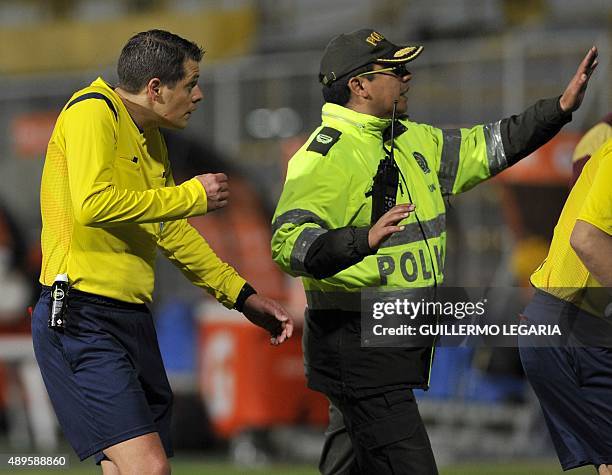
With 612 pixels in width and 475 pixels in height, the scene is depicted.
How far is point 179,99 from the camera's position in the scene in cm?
581

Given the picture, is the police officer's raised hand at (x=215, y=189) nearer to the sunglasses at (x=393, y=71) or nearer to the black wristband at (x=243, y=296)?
the black wristband at (x=243, y=296)

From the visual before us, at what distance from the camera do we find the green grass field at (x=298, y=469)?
989cm

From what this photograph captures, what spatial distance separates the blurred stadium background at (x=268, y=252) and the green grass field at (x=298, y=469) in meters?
0.05

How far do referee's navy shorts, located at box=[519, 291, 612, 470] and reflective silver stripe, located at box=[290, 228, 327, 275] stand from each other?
105 cm

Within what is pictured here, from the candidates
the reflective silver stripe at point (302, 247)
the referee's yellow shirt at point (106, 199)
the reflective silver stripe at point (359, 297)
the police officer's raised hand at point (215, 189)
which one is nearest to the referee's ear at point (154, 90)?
the referee's yellow shirt at point (106, 199)

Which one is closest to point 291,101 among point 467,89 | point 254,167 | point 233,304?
point 254,167

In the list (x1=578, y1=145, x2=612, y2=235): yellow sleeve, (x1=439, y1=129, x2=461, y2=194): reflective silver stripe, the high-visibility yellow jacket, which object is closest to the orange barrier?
(x1=439, y1=129, x2=461, y2=194): reflective silver stripe

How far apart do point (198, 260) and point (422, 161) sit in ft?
3.45

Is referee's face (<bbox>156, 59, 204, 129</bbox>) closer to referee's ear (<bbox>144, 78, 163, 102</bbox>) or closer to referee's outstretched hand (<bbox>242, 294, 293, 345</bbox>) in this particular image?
referee's ear (<bbox>144, 78, 163, 102</bbox>)

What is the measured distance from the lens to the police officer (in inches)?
228

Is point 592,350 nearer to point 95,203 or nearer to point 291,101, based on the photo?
point 95,203

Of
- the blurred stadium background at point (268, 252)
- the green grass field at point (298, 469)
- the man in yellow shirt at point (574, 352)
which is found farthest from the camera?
the blurred stadium background at point (268, 252)

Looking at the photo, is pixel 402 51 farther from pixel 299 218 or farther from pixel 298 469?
pixel 298 469

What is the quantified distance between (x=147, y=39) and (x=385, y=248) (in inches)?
50.1
